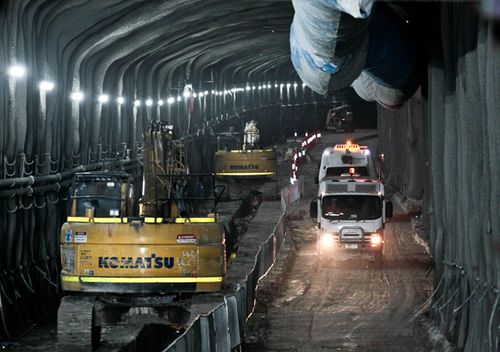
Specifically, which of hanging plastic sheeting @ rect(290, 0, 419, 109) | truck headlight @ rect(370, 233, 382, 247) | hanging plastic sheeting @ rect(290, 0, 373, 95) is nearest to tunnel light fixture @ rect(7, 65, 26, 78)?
hanging plastic sheeting @ rect(290, 0, 419, 109)

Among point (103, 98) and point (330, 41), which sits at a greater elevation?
point (103, 98)

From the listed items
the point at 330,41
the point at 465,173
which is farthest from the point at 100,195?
the point at 330,41

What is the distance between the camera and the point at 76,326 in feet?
58.7

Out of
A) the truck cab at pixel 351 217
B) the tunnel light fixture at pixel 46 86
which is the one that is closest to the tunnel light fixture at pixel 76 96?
the tunnel light fixture at pixel 46 86

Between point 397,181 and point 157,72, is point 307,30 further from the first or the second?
point 397,181

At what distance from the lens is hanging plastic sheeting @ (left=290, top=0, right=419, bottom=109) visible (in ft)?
40.4

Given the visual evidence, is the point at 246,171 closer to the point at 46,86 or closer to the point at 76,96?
the point at 76,96

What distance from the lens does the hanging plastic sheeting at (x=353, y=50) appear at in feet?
40.4

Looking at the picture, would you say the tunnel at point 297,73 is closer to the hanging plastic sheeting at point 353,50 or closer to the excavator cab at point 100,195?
the hanging plastic sheeting at point 353,50

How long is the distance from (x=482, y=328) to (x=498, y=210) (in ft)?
7.19

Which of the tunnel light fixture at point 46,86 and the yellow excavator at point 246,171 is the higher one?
the tunnel light fixture at point 46,86

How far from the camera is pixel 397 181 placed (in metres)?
44.7

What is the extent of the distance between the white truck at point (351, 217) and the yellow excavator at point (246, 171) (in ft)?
47.3

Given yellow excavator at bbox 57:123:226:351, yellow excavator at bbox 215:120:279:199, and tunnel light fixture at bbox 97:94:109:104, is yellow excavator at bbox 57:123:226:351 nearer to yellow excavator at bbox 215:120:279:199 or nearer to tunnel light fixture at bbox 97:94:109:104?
tunnel light fixture at bbox 97:94:109:104
